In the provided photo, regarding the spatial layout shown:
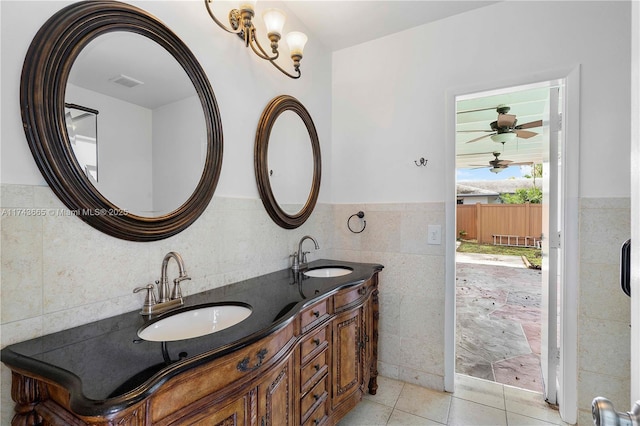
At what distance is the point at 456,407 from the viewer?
1.90 m

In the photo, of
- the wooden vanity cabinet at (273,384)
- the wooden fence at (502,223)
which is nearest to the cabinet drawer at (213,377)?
the wooden vanity cabinet at (273,384)

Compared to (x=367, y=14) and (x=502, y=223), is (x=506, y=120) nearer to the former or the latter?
(x=367, y=14)

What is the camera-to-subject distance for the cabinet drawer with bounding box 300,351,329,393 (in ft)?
4.25

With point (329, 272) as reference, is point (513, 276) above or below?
below

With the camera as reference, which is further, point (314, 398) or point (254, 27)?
point (254, 27)

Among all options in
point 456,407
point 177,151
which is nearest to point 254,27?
point 177,151

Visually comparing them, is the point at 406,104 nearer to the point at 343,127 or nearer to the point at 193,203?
the point at 343,127

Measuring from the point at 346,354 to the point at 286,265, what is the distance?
0.66m

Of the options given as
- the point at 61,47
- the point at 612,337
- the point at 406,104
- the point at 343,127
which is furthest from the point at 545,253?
the point at 61,47

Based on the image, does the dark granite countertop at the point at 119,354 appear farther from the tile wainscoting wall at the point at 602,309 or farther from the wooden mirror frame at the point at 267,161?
the tile wainscoting wall at the point at 602,309

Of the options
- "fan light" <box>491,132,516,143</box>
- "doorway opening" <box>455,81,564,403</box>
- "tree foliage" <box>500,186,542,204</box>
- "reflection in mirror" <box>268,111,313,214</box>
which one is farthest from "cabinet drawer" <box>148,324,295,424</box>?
"tree foliage" <box>500,186,542,204</box>

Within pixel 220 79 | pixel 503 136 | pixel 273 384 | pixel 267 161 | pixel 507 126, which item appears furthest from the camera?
pixel 503 136

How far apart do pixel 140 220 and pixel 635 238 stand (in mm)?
1416

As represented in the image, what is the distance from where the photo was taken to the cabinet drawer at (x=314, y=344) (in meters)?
1.30
